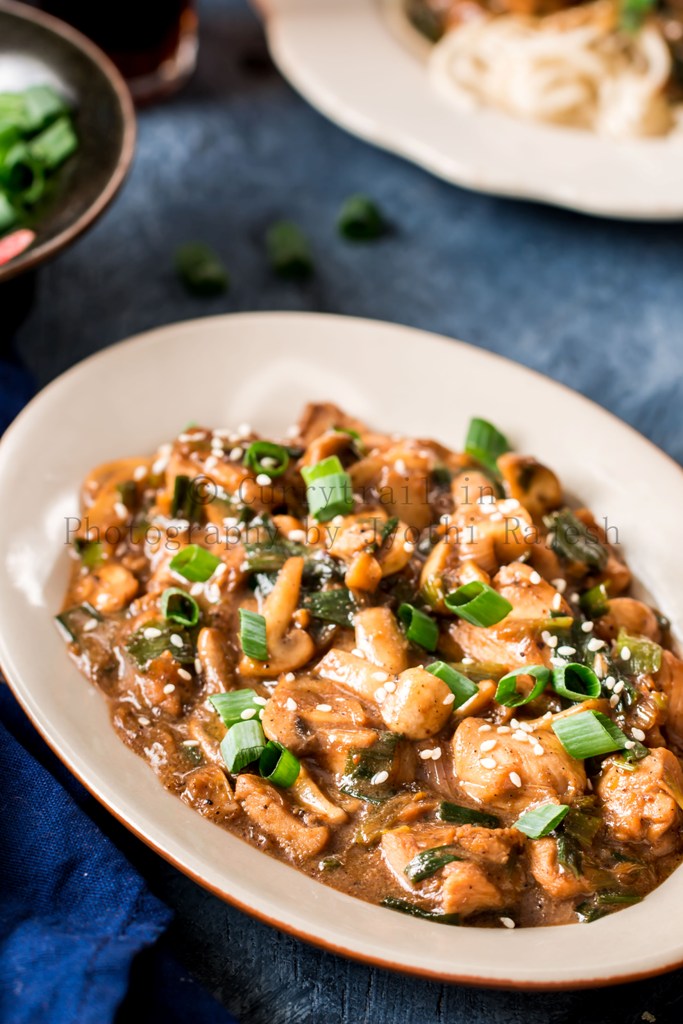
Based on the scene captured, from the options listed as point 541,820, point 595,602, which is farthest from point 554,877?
point 595,602

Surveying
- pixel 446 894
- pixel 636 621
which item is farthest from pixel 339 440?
pixel 446 894

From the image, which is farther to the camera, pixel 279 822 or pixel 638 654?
pixel 638 654

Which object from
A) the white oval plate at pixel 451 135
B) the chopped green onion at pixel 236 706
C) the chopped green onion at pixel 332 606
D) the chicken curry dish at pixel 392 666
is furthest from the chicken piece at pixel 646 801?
the white oval plate at pixel 451 135

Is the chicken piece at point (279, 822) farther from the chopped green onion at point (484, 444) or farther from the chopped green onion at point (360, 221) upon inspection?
the chopped green onion at point (360, 221)

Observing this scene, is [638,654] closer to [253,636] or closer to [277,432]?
[253,636]

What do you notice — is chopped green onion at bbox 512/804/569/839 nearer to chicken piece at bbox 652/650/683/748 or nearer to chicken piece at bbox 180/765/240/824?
chicken piece at bbox 652/650/683/748

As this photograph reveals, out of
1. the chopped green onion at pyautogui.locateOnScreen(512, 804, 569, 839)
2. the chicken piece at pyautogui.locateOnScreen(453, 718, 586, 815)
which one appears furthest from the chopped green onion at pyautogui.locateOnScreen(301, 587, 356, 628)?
the chopped green onion at pyautogui.locateOnScreen(512, 804, 569, 839)
